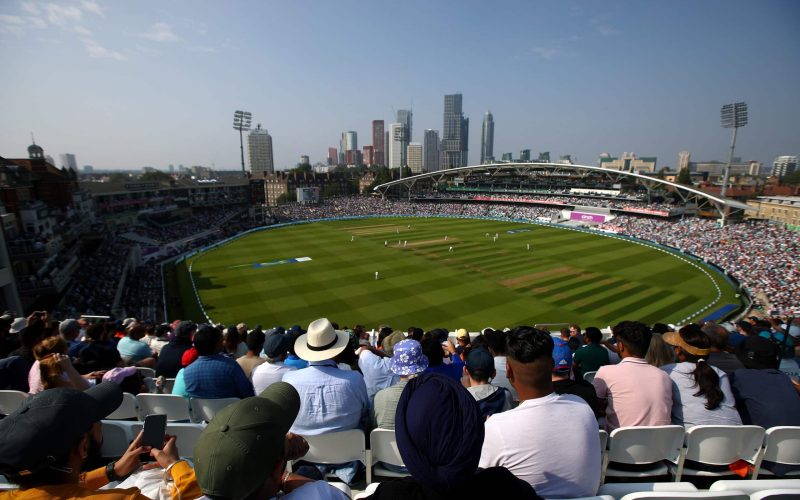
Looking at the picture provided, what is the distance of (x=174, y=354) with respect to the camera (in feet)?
21.1

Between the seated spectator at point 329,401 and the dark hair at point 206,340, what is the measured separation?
158 cm

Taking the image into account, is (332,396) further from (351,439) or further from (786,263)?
(786,263)

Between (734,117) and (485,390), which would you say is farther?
(734,117)

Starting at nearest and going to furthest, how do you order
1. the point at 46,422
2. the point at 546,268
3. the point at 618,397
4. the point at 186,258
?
the point at 46,422 → the point at 618,397 → the point at 546,268 → the point at 186,258

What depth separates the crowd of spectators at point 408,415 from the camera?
164cm

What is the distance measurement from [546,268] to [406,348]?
1232 inches

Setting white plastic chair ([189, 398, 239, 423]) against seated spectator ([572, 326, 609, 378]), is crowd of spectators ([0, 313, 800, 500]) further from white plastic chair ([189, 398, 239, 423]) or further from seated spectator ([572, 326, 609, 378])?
seated spectator ([572, 326, 609, 378])

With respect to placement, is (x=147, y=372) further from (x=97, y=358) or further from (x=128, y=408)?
(x=128, y=408)

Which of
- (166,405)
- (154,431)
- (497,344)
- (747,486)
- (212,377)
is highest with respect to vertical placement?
(154,431)

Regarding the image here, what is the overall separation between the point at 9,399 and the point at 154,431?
12.6ft

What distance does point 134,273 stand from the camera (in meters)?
28.7

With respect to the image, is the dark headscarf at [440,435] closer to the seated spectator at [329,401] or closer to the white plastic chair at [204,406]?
the seated spectator at [329,401]

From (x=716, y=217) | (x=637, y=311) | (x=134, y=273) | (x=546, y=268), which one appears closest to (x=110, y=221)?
(x=134, y=273)

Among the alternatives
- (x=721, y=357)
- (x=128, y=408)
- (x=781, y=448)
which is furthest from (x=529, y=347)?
(x=128, y=408)
